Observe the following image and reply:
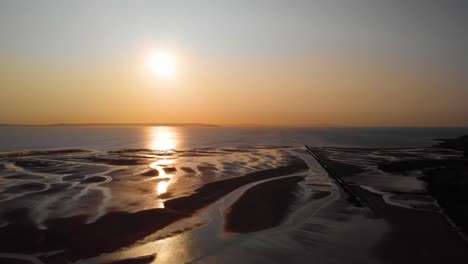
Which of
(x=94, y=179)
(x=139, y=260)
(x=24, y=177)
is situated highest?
(x=24, y=177)

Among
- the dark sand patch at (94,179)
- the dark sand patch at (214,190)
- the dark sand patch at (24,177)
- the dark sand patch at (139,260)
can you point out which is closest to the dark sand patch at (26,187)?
the dark sand patch at (24,177)

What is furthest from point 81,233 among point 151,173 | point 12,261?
point 151,173

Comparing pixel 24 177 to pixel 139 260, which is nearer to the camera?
pixel 139 260

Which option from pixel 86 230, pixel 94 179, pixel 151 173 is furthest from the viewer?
pixel 151 173

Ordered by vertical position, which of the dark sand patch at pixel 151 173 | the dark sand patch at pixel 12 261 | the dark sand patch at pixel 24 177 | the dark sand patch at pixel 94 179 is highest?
the dark sand patch at pixel 24 177

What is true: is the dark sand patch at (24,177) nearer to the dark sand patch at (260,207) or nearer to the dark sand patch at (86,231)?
the dark sand patch at (86,231)

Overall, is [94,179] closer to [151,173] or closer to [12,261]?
[151,173]

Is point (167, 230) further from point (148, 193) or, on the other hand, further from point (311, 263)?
point (148, 193)

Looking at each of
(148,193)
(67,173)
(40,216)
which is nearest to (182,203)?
(148,193)

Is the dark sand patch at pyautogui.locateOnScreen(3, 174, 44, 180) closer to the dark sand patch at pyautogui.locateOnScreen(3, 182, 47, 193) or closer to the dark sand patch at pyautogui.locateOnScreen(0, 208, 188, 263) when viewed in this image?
the dark sand patch at pyautogui.locateOnScreen(3, 182, 47, 193)
